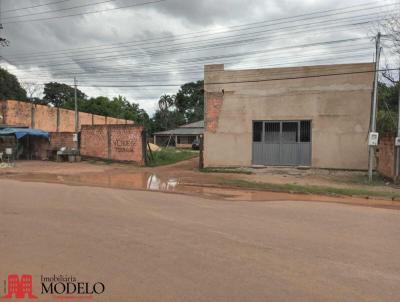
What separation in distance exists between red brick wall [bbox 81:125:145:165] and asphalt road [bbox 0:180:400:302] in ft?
49.5

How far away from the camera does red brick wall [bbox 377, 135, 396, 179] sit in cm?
1659

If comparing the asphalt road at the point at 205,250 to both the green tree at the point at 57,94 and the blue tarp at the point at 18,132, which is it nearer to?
the blue tarp at the point at 18,132

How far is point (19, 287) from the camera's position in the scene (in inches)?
170

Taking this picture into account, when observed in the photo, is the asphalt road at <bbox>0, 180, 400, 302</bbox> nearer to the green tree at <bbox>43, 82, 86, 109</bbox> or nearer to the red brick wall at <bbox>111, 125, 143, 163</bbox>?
the red brick wall at <bbox>111, 125, 143, 163</bbox>

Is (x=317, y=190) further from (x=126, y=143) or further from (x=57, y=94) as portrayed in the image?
(x=57, y=94)

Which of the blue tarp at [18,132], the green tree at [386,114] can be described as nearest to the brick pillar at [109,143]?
the blue tarp at [18,132]

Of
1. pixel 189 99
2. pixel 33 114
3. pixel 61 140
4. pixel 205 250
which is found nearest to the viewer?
pixel 205 250

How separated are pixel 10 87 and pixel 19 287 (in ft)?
213

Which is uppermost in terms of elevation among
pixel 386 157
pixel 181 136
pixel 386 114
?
pixel 386 114

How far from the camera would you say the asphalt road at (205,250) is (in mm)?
4355

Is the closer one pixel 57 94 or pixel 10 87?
pixel 10 87

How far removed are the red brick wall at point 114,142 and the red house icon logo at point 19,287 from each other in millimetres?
20052

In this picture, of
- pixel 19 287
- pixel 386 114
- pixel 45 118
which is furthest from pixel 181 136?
pixel 19 287

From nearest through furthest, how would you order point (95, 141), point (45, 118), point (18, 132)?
1. point (18, 132)
2. point (95, 141)
3. point (45, 118)
